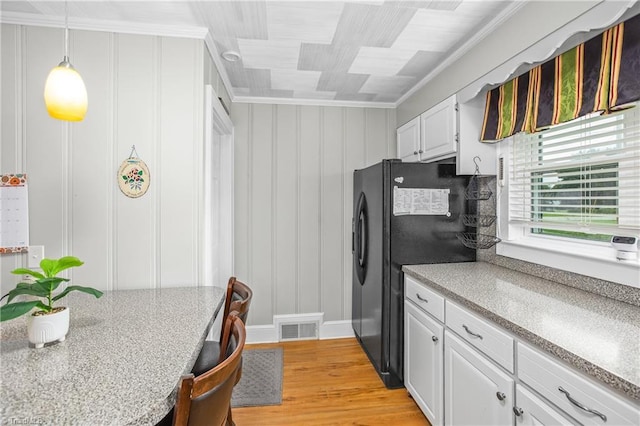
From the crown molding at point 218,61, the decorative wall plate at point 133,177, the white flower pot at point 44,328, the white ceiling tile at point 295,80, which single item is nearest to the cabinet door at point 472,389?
the white flower pot at point 44,328

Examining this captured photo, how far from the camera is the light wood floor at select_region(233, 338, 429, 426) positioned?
1.95 metres

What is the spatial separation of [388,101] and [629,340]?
8.93 ft

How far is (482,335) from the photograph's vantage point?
1354mm

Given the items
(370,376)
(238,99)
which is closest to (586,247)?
(370,376)

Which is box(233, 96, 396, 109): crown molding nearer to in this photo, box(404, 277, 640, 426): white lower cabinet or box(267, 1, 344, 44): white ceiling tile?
box(267, 1, 344, 44): white ceiling tile

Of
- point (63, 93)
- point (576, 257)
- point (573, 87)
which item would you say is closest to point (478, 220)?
point (576, 257)

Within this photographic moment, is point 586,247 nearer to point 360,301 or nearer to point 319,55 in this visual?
point 360,301

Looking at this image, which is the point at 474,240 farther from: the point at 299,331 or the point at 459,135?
the point at 299,331

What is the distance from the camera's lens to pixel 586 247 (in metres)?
1.60

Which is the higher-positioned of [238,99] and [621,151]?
[238,99]

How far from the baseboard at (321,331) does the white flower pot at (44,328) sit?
2.11 m

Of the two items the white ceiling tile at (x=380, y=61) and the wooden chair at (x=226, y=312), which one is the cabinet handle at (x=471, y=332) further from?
the white ceiling tile at (x=380, y=61)

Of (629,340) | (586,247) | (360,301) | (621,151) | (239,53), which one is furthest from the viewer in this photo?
(360,301)

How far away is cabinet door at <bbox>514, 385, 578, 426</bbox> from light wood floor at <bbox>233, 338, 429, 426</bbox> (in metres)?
0.96
